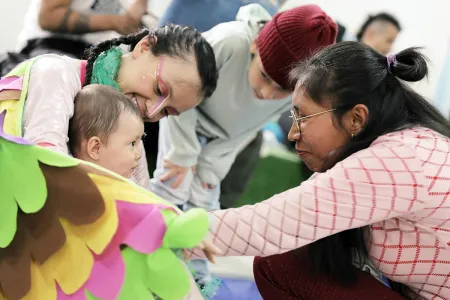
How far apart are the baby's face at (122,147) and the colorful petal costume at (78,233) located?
28 centimetres

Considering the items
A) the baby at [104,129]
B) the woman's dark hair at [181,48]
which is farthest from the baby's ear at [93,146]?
the woman's dark hair at [181,48]

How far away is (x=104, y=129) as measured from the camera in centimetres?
101

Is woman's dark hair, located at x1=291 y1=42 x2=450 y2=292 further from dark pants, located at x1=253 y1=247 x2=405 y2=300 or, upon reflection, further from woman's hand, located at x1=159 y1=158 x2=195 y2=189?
woman's hand, located at x1=159 y1=158 x2=195 y2=189

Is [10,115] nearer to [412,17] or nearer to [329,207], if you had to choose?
[329,207]

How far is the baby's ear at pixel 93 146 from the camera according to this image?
1.01 meters

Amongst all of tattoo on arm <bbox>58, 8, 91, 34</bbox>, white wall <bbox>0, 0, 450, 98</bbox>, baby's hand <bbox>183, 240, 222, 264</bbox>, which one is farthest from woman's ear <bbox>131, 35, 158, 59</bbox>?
white wall <bbox>0, 0, 450, 98</bbox>

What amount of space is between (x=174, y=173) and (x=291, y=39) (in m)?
0.52

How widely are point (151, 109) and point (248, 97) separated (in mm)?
462

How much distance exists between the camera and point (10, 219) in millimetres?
722

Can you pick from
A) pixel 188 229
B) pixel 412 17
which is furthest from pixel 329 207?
pixel 412 17

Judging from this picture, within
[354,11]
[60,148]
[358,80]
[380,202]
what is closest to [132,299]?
[60,148]

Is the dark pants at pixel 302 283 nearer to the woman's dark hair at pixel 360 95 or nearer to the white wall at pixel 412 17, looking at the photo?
the woman's dark hair at pixel 360 95

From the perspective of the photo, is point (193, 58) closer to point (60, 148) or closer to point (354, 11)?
point (60, 148)

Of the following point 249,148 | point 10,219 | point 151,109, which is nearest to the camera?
point 10,219
